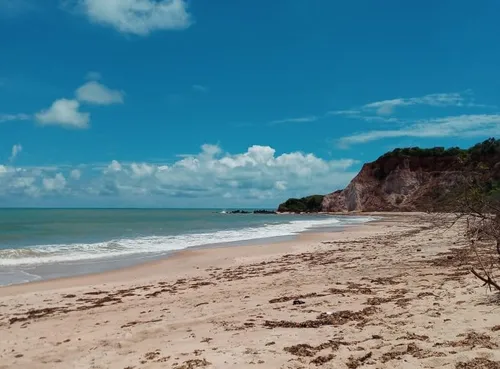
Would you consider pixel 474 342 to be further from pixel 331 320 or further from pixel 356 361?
pixel 331 320

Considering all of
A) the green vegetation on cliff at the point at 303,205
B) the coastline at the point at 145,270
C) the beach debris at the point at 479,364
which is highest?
the green vegetation on cliff at the point at 303,205

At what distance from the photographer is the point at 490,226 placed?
4.08m

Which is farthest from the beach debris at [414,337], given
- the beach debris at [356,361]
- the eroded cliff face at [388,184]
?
the eroded cliff face at [388,184]

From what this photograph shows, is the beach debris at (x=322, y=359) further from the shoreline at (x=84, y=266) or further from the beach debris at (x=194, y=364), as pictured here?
the shoreline at (x=84, y=266)

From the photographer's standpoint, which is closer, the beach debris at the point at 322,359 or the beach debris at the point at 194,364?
the beach debris at the point at 322,359

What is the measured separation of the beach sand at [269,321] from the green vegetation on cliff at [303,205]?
327ft

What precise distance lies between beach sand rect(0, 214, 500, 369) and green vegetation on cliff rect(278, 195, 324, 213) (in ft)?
327

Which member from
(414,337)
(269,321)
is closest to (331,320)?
(269,321)

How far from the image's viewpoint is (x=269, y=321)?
7.02 metres

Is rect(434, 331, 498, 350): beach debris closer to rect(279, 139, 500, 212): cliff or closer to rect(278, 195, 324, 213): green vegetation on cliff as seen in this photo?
rect(279, 139, 500, 212): cliff

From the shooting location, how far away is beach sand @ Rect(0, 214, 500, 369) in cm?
523

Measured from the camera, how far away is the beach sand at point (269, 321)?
17.1ft

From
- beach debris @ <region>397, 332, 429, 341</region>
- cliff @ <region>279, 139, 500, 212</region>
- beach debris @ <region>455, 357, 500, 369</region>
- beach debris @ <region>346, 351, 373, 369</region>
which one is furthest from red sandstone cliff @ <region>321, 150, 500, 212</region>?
beach debris @ <region>455, 357, 500, 369</region>

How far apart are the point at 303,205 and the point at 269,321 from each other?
112 meters
